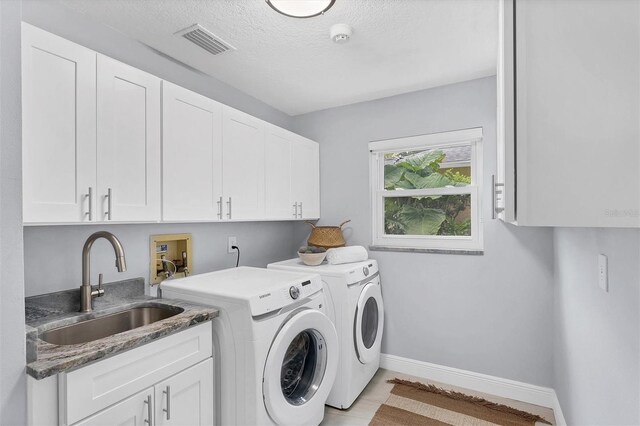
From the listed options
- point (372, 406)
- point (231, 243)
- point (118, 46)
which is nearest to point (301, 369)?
point (372, 406)

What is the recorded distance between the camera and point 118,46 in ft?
6.18

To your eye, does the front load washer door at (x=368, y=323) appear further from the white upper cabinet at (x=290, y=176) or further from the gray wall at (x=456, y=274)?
the white upper cabinet at (x=290, y=176)

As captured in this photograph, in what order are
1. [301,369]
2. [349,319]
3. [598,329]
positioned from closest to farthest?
[598,329], [301,369], [349,319]

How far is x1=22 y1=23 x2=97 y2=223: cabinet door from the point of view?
123cm

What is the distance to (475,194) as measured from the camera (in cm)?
267

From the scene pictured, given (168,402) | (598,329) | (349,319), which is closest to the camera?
(598,329)

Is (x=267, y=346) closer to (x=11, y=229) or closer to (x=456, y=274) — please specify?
(x=11, y=229)

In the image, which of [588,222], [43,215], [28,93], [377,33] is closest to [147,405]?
[43,215]

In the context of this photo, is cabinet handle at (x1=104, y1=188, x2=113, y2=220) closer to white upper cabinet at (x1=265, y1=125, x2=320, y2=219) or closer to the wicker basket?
white upper cabinet at (x1=265, y1=125, x2=320, y2=219)

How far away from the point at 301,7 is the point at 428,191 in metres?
1.84

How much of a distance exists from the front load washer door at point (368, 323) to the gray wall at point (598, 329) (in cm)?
122

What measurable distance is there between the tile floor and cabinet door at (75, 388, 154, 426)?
1240mm

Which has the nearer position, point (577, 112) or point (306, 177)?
point (577, 112)

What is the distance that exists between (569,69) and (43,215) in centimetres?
173
